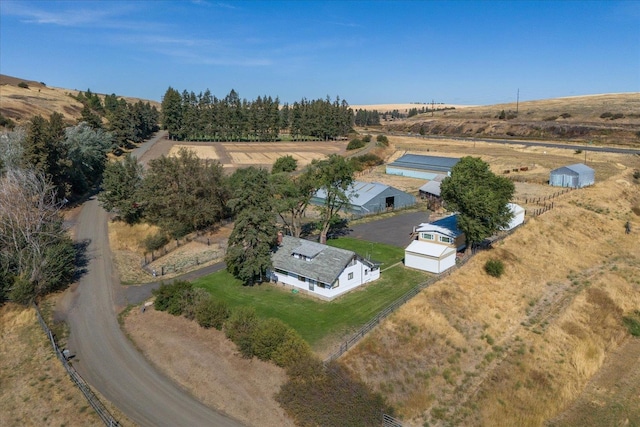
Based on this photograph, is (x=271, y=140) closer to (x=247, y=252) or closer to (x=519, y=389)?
(x=247, y=252)

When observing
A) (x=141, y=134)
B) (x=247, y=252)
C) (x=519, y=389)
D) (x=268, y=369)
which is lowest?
(x=519, y=389)

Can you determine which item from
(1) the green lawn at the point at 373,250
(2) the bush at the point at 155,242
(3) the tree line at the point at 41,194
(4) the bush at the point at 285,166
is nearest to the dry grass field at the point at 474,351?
(2) the bush at the point at 155,242

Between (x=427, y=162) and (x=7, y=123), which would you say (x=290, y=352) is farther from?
(x=7, y=123)

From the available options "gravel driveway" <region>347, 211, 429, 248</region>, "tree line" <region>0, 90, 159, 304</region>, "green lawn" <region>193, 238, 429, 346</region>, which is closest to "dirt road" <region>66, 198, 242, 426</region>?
"tree line" <region>0, 90, 159, 304</region>

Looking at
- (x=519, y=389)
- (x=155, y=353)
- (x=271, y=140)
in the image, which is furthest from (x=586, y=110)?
(x=155, y=353)

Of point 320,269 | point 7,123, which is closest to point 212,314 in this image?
point 320,269

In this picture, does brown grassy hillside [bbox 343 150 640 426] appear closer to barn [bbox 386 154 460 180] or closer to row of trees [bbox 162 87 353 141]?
barn [bbox 386 154 460 180]
